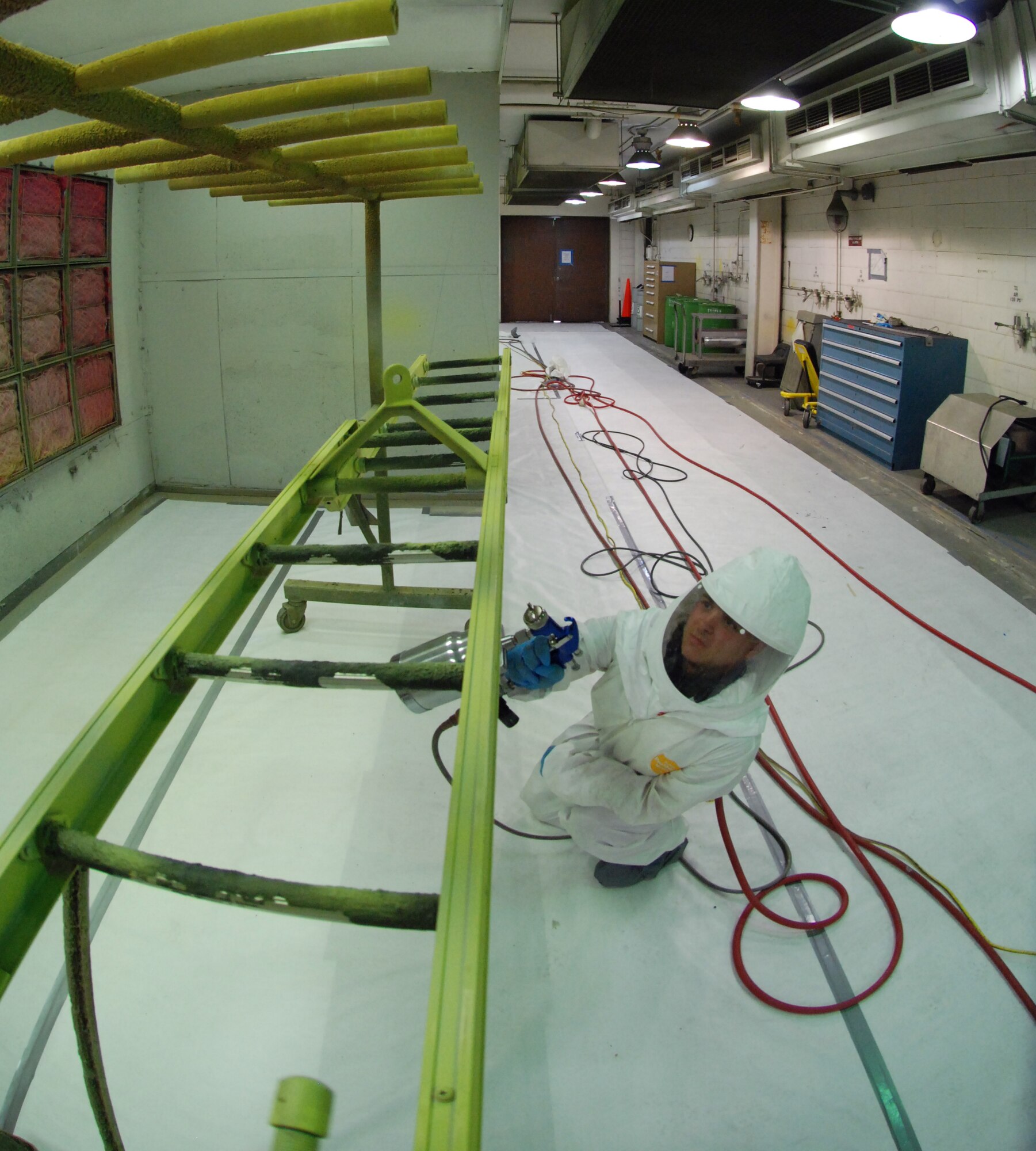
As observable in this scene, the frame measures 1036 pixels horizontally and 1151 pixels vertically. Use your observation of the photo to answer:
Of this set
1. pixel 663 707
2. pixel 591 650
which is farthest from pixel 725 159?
pixel 663 707

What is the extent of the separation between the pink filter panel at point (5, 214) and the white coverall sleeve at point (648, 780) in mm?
3372

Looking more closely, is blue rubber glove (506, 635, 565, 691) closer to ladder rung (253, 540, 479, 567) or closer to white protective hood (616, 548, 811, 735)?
white protective hood (616, 548, 811, 735)

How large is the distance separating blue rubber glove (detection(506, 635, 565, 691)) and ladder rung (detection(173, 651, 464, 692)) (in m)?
0.36

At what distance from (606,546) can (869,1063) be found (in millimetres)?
2838

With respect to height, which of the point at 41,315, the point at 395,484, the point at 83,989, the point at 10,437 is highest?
the point at 41,315

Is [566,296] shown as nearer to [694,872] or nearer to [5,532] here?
[5,532]

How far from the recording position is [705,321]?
373 inches

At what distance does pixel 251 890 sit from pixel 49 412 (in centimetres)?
372

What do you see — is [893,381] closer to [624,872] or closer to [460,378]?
[460,378]

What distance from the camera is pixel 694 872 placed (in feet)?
7.09

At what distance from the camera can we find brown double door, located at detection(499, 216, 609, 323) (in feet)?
49.6

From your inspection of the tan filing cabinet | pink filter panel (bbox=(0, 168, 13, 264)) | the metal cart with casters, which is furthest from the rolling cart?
pink filter panel (bbox=(0, 168, 13, 264))

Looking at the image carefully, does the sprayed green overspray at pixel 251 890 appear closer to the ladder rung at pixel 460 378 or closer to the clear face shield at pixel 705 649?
the clear face shield at pixel 705 649

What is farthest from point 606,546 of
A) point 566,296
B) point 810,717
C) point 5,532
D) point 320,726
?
point 566,296
